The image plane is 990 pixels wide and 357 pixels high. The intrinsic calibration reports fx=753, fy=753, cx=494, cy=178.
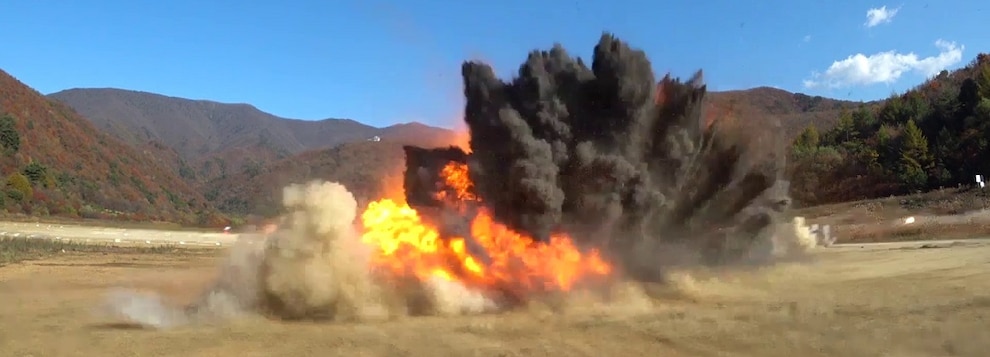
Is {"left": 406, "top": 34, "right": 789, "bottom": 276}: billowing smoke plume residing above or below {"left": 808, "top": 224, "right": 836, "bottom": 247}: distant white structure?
above

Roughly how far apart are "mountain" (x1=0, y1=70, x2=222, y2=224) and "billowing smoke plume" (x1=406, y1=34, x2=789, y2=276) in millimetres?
85980

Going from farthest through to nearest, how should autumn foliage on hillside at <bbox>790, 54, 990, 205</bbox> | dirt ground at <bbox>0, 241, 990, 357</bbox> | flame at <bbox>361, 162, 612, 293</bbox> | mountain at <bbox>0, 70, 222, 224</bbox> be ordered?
mountain at <bbox>0, 70, 222, 224</bbox>
autumn foliage on hillside at <bbox>790, 54, 990, 205</bbox>
flame at <bbox>361, 162, 612, 293</bbox>
dirt ground at <bbox>0, 241, 990, 357</bbox>

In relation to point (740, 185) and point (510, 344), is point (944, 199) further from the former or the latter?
point (510, 344)

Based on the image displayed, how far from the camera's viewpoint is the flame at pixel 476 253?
24.0 metres

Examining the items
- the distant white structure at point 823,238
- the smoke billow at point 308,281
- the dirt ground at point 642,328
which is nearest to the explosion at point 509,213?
the smoke billow at point 308,281

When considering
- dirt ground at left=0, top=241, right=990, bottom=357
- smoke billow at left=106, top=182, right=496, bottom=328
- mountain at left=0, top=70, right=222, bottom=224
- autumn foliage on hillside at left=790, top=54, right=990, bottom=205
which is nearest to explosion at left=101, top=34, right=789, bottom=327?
smoke billow at left=106, top=182, right=496, bottom=328

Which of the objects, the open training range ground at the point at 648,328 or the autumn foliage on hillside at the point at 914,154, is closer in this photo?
the open training range ground at the point at 648,328

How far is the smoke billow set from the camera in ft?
69.4

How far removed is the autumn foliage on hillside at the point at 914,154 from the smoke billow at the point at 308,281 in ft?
245

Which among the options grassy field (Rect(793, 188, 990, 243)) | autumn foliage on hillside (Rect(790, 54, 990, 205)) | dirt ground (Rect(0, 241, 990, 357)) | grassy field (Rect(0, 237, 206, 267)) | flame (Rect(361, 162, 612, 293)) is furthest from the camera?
autumn foliage on hillside (Rect(790, 54, 990, 205))

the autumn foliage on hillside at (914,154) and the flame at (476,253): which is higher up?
the autumn foliage on hillside at (914,154)

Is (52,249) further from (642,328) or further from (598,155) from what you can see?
(642,328)

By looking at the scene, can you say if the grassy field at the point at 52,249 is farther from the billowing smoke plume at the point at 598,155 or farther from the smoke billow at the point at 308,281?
the billowing smoke plume at the point at 598,155

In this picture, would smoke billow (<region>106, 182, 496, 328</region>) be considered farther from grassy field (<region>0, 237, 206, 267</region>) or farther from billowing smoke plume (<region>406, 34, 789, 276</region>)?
grassy field (<region>0, 237, 206, 267</region>)
